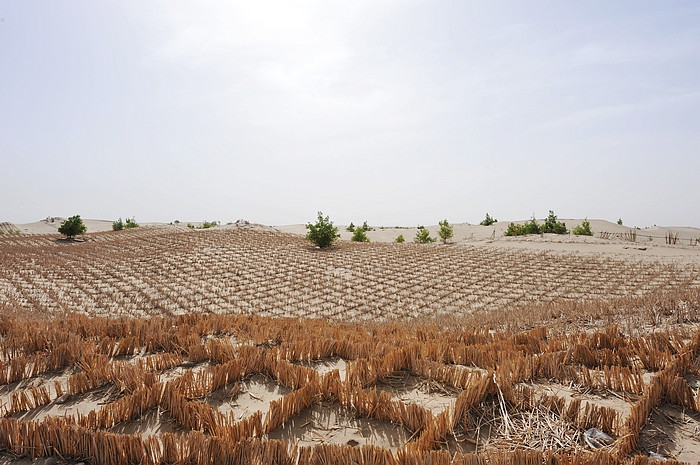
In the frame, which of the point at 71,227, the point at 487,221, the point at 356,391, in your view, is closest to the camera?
the point at 356,391

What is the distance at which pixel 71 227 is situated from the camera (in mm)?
18297

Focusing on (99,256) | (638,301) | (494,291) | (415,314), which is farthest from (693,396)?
(99,256)

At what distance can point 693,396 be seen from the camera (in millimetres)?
1902

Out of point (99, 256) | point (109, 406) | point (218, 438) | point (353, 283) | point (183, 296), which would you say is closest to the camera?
point (218, 438)

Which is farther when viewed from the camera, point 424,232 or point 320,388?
point 424,232

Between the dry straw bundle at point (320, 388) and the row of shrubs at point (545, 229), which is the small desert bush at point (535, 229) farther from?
the dry straw bundle at point (320, 388)

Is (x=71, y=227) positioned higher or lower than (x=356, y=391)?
higher

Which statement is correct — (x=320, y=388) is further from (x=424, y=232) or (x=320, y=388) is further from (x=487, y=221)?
(x=487, y=221)

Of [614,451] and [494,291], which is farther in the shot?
[494,291]

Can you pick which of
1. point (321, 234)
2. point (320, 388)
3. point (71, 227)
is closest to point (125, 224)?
point (71, 227)

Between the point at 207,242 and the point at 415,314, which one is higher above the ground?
the point at 207,242

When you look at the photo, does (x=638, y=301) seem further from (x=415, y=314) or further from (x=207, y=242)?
(x=207, y=242)

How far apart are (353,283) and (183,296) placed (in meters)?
3.97

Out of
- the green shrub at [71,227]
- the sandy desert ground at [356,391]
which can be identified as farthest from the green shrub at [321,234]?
the green shrub at [71,227]
